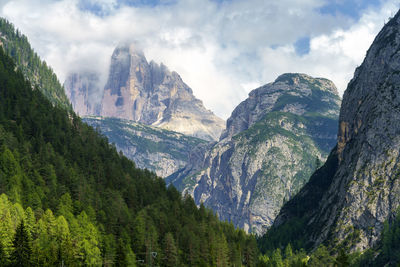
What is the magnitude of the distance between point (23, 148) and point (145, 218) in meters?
53.9

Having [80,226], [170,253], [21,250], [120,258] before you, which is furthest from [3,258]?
[170,253]

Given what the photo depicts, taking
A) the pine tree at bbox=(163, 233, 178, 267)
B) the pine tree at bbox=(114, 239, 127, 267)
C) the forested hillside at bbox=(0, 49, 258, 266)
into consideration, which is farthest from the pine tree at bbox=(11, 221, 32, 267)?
the pine tree at bbox=(163, 233, 178, 267)

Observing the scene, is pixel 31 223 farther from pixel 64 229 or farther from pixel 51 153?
pixel 51 153

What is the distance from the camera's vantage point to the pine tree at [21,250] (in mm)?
112562

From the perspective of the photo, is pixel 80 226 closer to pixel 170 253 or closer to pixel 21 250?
pixel 170 253

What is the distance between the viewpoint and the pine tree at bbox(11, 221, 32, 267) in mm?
112562

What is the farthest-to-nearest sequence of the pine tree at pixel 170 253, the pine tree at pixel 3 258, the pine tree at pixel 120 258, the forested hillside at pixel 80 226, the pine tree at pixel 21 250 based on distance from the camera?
the pine tree at pixel 170 253
the pine tree at pixel 120 258
the forested hillside at pixel 80 226
the pine tree at pixel 3 258
the pine tree at pixel 21 250

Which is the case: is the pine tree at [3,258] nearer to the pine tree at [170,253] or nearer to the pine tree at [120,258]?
the pine tree at [120,258]

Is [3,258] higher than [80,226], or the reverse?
[80,226]

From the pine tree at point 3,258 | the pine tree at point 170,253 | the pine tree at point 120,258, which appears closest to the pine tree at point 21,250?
the pine tree at point 3,258

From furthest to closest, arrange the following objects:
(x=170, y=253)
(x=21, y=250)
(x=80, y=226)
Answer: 1. (x=170, y=253)
2. (x=80, y=226)
3. (x=21, y=250)

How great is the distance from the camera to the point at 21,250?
112875mm

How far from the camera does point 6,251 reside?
114062 millimetres

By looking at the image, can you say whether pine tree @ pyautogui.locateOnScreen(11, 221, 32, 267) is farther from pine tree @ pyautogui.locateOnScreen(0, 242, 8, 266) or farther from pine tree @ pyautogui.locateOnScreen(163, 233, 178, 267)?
pine tree @ pyautogui.locateOnScreen(163, 233, 178, 267)
